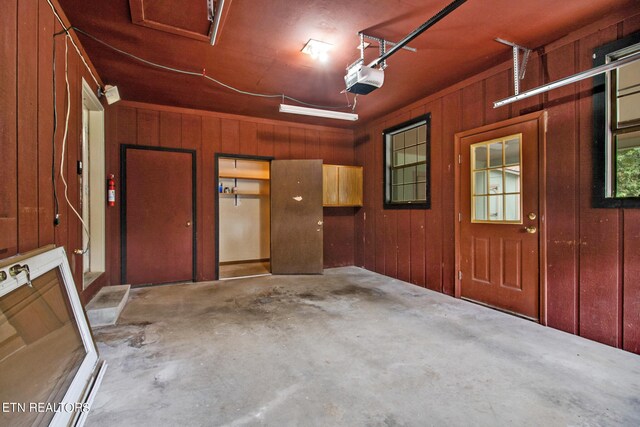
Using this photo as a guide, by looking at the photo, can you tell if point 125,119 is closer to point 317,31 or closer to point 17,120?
point 17,120

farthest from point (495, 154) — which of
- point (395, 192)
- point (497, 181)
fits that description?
point (395, 192)

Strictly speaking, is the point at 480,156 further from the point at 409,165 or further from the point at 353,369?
the point at 353,369

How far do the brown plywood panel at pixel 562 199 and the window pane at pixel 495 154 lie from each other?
1.66 ft

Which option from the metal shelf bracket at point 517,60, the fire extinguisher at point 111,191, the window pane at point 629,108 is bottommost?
the fire extinguisher at point 111,191

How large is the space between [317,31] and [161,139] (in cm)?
309

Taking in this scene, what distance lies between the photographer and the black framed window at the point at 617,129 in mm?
2408

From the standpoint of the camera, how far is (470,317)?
319cm

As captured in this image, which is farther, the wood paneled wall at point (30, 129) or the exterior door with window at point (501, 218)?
the exterior door with window at point (501, 218)

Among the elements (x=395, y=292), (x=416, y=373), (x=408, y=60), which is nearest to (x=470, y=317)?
(x=395, y=292)

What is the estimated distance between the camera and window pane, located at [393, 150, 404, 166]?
5.04 meters

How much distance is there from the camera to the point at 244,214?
651cm

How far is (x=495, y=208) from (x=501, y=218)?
5.2 inches

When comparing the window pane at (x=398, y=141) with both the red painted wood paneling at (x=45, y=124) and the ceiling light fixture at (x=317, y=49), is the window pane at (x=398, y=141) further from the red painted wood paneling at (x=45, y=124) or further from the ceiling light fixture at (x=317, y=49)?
the red painted wood paneling at (x=45, y=124)

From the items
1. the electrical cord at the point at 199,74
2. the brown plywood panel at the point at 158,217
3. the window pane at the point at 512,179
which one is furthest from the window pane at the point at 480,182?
the brown plywood panel at the point at 158,217
